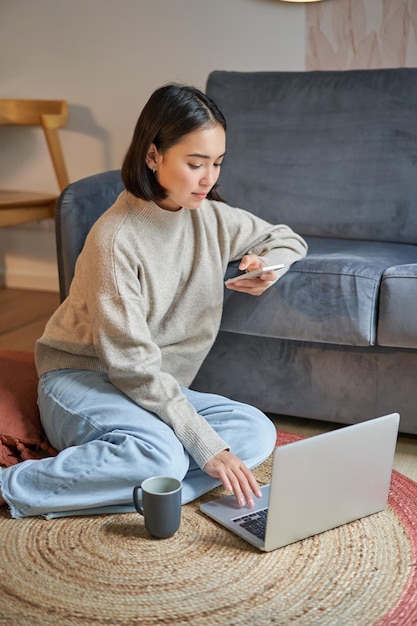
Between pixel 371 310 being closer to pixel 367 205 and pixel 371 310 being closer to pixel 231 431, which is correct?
pixel 231 431

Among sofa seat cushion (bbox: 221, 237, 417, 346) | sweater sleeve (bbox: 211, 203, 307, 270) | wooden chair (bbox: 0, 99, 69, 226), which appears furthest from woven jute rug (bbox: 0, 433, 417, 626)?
wooden chair (bbox: 0, 99, 69, 226)

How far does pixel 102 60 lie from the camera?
3.07 metres

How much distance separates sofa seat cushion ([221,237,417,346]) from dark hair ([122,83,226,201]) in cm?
37

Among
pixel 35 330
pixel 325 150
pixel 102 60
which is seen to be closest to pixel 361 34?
pixel 325 150

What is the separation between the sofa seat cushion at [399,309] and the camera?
5.75 ft

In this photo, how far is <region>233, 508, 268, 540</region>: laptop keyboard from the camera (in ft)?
4.78

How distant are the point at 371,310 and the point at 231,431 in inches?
15.9

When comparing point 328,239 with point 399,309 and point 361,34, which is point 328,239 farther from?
point 361,34

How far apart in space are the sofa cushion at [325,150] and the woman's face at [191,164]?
0.72 metres

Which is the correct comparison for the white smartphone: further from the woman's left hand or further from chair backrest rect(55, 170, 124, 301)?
chair backrest rect(55, 170, 124, 301)

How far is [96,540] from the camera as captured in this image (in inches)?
57.8

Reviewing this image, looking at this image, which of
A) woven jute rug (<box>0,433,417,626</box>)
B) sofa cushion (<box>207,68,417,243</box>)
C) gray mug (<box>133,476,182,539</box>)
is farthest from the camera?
sofa cushion (<box>207,68,417,243</box>)

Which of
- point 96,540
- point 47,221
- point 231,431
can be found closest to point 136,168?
point 231,431

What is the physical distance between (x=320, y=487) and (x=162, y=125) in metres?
0.73
